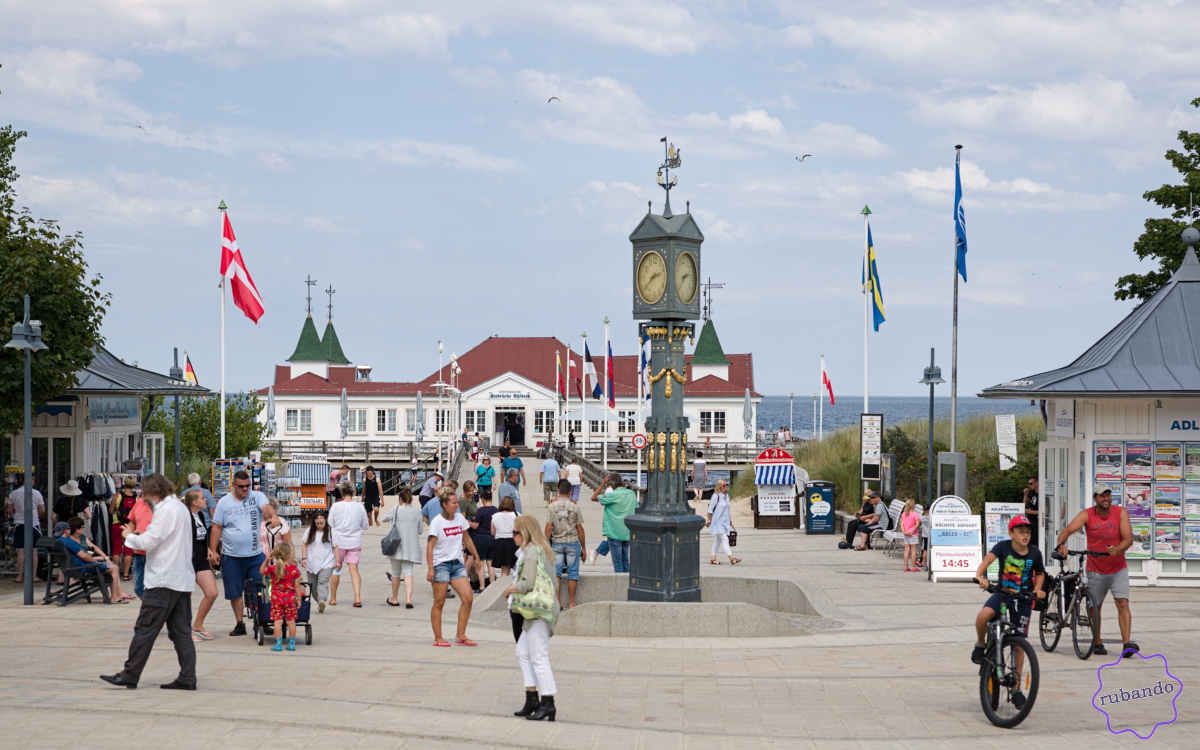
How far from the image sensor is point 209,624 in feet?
43.2

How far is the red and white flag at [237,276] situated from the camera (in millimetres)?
25406

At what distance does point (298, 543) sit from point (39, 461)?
5.18 metres

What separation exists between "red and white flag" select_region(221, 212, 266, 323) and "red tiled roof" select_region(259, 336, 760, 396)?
4409 centimetres

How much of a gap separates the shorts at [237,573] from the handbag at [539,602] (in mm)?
4965

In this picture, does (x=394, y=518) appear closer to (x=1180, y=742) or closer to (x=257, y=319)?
(x=1180, y=742)

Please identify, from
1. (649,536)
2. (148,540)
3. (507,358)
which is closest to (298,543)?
(649,536)

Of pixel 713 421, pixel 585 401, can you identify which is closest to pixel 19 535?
pixel 585 401

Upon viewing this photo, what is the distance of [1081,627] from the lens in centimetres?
1155

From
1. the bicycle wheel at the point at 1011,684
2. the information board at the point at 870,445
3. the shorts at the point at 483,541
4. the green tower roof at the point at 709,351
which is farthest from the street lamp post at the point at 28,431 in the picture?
the green tower roof at the point at 709,351

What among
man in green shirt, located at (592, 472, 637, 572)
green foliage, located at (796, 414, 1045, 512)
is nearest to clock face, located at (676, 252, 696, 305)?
man in green shirt, located at (592, 472, 637, 572)

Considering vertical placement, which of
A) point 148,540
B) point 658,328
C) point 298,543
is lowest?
point 298,543

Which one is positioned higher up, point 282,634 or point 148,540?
point 148,540

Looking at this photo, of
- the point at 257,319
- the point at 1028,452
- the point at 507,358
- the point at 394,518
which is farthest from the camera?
the point at 507,358

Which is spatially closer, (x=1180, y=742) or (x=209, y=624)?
(x=1180, y=742)
